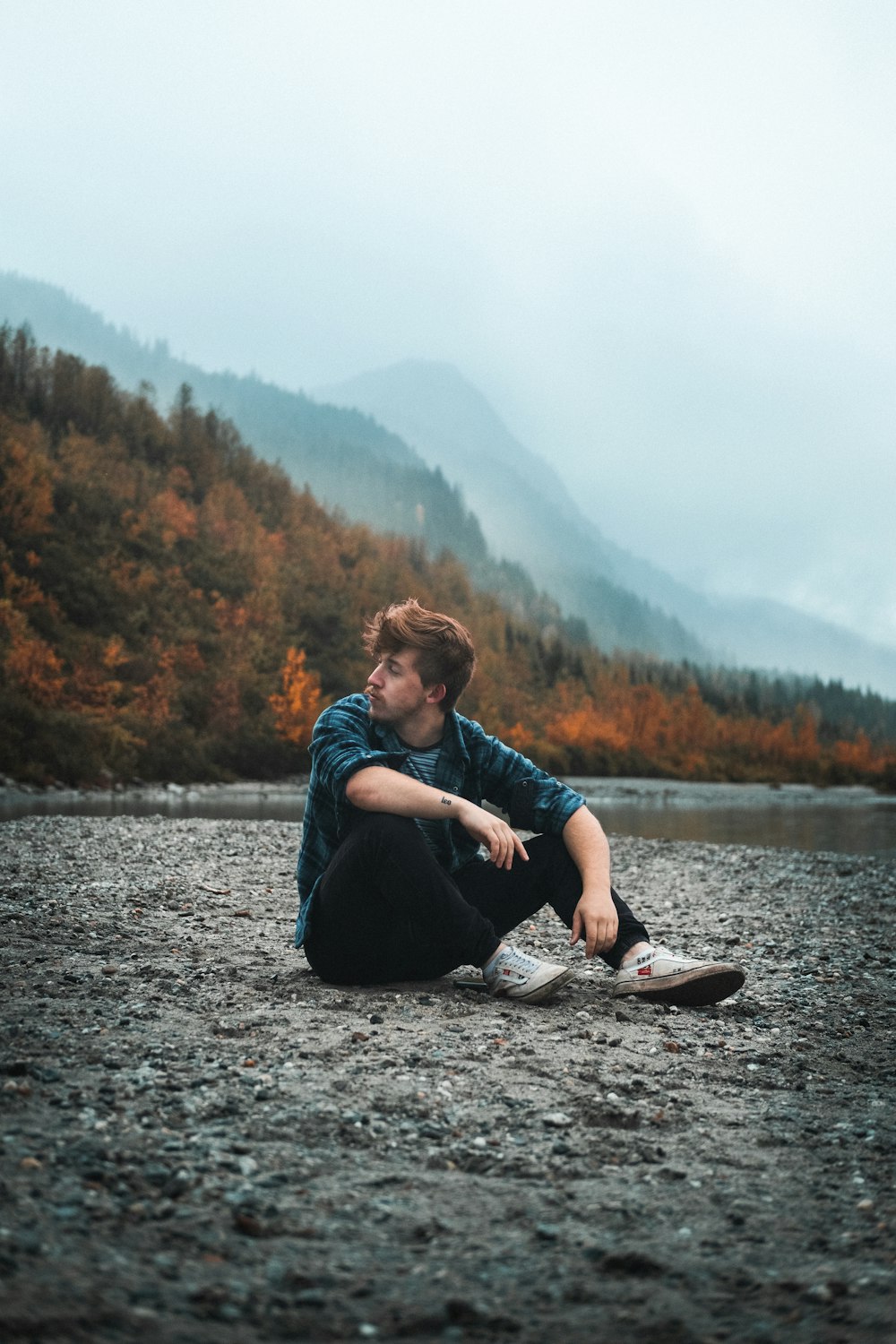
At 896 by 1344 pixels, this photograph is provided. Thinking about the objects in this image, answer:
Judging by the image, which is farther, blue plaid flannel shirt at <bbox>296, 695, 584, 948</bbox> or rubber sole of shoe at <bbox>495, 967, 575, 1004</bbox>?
rubber sole of shoe at <bbox>495, 967, 575, 1004</bbox>

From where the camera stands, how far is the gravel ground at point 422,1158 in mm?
2346

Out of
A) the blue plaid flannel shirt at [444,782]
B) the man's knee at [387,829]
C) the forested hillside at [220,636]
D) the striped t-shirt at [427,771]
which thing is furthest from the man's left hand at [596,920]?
the forested hillside at [220,636]

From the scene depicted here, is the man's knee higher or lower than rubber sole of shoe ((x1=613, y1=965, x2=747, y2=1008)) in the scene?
higher

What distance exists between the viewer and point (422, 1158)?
3289mm

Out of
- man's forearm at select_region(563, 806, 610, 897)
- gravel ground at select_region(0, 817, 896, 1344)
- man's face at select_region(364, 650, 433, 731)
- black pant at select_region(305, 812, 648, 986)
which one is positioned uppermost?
man's face at select_region(364, 650, 433, 731)

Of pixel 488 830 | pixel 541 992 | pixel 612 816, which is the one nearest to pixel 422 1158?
pixel 488 830

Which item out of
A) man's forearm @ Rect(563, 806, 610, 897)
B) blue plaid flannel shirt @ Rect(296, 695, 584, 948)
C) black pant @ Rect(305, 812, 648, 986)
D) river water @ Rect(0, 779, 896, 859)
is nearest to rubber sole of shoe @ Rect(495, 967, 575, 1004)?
black pant @ Rect(305, 812, 648, 986)

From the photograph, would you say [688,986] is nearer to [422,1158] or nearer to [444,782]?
[444,782]

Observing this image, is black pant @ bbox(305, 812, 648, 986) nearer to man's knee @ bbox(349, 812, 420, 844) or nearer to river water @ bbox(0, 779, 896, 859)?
man's knee @ bbox(349, 812, 420, 844)

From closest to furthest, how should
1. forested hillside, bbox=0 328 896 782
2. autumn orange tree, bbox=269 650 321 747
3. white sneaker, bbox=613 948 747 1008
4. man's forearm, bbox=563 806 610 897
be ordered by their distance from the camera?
man's forearm, bbox=563 806 610 897, white sneaker, bbox=613 948 747 1008, forested hillside, bbox=0 328 896 782, autumn orange tree, bbox=269 650 321 747

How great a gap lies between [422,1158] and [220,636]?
7214 centimetres

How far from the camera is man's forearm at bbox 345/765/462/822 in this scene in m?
4.66

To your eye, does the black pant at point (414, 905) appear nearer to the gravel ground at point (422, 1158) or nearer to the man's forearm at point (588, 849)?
the man's forearm at point (588, 849)

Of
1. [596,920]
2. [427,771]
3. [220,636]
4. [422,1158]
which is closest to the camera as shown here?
[422,1158]
